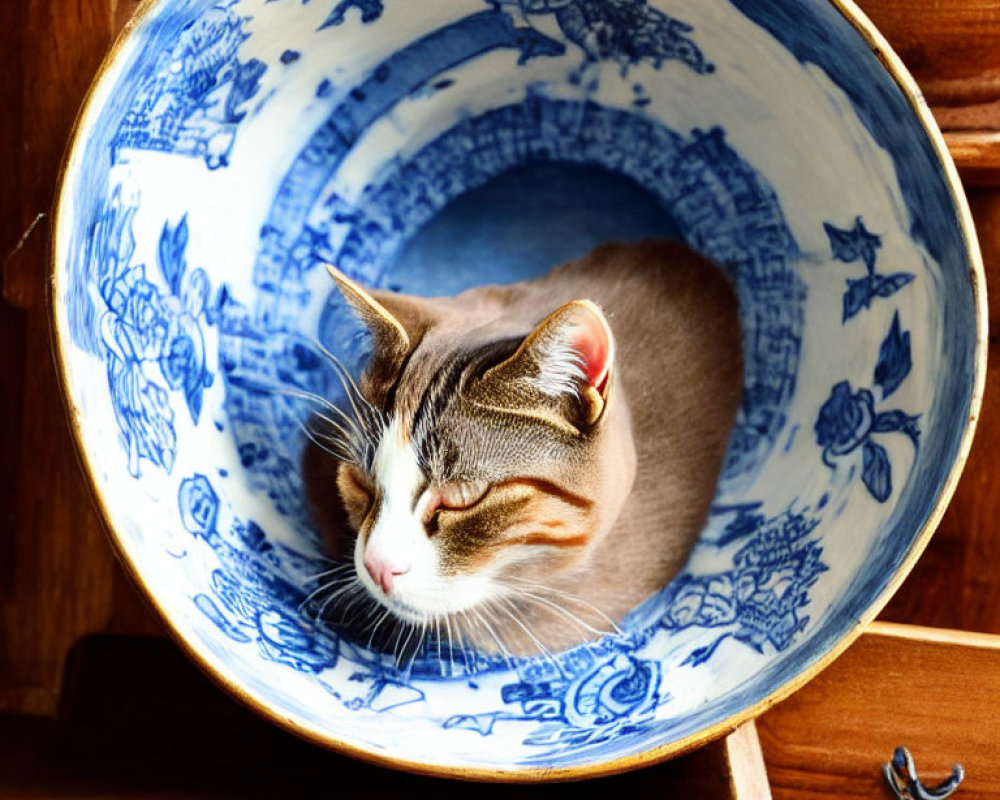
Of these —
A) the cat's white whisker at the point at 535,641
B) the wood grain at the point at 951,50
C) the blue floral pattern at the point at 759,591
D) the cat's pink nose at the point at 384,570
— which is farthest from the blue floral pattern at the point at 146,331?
the wood grain at the point at 951,50

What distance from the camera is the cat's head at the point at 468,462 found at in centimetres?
74

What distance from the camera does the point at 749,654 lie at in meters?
0.79

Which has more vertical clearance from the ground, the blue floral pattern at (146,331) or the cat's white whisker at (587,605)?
the blue floral pattern at (146,331)

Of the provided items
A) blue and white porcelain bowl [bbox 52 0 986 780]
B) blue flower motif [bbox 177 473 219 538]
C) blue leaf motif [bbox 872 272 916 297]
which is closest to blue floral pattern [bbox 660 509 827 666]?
blue and white porcelain bowl [bbox 52 0 986 780]

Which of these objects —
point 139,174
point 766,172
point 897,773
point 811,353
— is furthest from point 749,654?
point 139,174

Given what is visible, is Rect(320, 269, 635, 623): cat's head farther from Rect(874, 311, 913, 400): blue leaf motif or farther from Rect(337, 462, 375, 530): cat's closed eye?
Rect(874, 311, 913, 400): blue leaf motif

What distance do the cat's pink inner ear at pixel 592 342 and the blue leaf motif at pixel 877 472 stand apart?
28 cm

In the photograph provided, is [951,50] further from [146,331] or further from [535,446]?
[146,331]

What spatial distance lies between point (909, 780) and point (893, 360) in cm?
36

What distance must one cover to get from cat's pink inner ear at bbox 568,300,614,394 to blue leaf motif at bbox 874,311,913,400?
0.29m

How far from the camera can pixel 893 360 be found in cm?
83

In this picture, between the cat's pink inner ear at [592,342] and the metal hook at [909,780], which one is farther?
the metal hook at [909,780]

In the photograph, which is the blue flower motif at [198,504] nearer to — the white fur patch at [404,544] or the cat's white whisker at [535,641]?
the white fur patch at [404,544]

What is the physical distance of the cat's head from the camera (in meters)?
0.74
